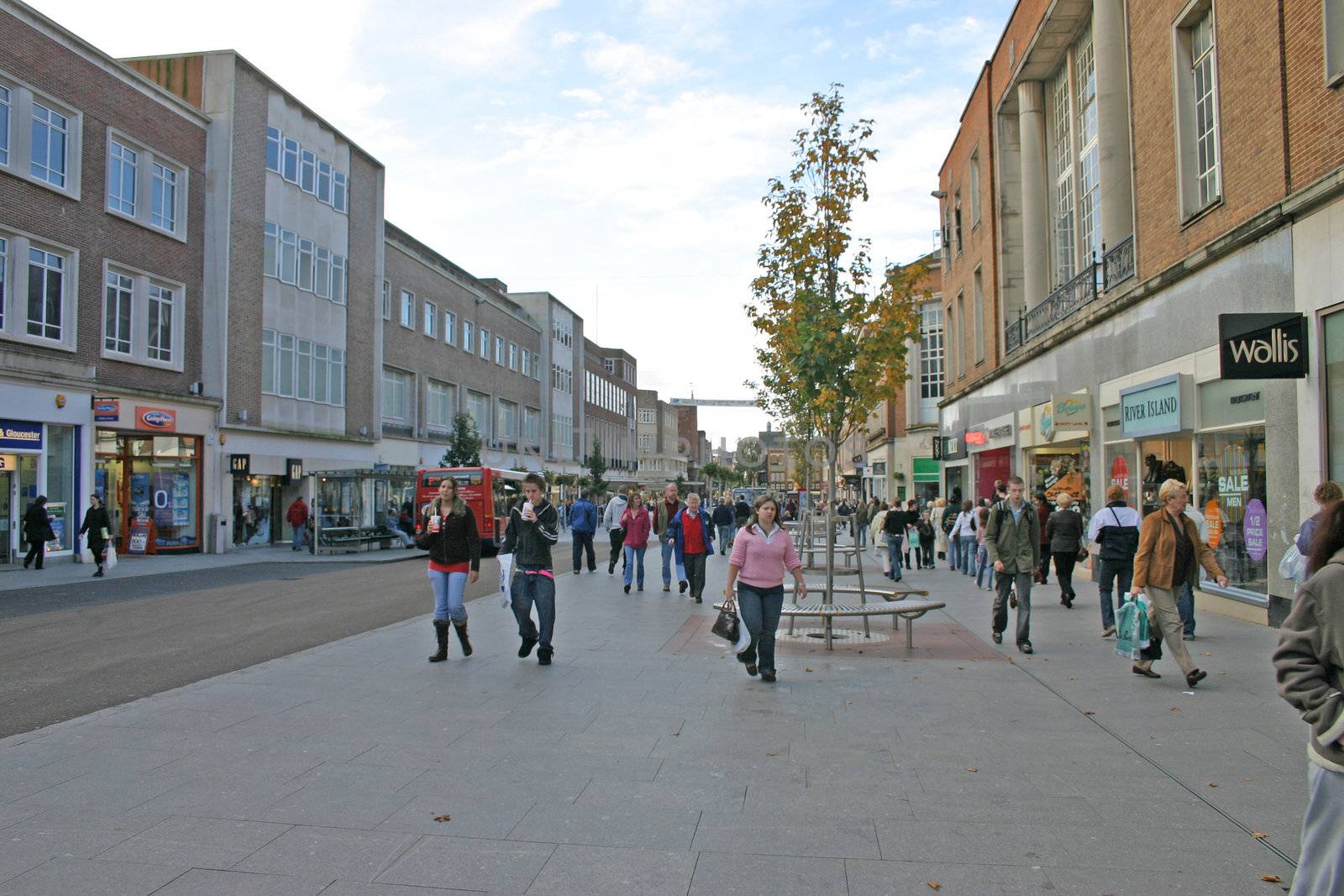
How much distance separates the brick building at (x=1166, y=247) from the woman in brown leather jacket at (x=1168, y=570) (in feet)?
10.2

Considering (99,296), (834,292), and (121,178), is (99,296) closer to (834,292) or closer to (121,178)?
(121,178)

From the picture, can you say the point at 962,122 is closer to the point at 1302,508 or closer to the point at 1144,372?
the point at 1144,372

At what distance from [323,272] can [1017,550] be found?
30268 millimetres

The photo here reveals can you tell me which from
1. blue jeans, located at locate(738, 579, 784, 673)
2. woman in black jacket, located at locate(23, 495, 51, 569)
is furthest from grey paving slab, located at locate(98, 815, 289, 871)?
woman in black jacket, located at locate(23, 495, 51, 569)

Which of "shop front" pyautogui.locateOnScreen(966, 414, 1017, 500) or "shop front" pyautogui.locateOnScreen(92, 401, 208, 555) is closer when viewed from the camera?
"shop front" pyautogui.locateOnScreen(966, 414, 1017, 500)

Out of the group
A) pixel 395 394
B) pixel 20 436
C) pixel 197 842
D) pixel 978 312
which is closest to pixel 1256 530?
pixel 197 842

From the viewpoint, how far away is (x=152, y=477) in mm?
26219

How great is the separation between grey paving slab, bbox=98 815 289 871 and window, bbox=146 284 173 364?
24.3 metres

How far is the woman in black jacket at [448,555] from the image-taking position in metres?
9.15

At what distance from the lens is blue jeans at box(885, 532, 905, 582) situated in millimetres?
18891

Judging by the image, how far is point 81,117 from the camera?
23109 mm

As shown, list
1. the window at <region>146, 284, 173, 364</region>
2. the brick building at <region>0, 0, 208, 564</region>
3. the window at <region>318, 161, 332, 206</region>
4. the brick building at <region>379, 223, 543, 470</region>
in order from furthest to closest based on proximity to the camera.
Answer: the brick building at <region>379, 223, 543, 470</region>, the window at <region>318, 161, 332, 206</region>, the window at <region>146, 284, 173, 364</region>, the brick building at <region>0, 0, 208, 564</region>

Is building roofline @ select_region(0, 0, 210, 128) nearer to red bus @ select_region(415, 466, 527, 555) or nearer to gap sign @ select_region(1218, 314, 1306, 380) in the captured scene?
red bus @ select_region(415, 466, 527, 555)

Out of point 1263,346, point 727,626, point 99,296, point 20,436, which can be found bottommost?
point 727,626
